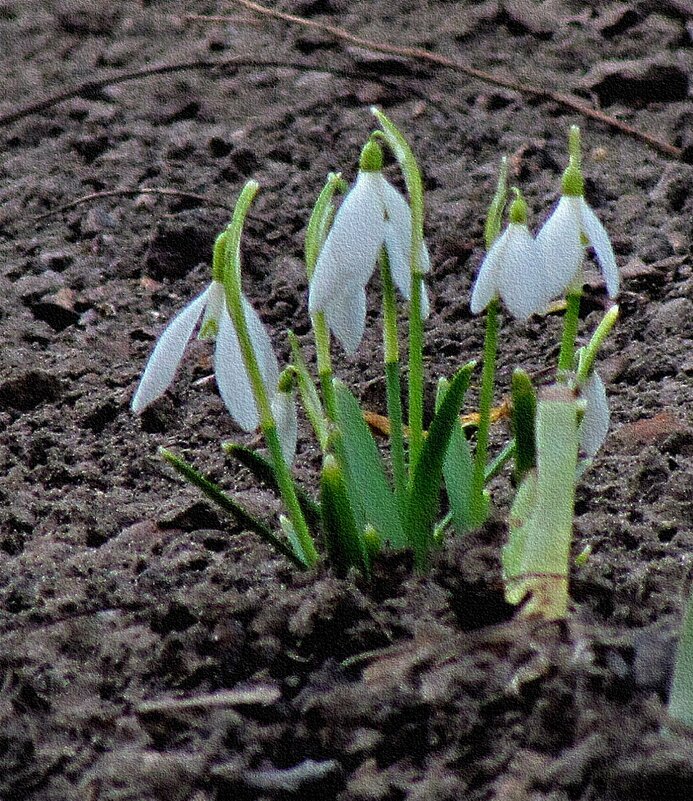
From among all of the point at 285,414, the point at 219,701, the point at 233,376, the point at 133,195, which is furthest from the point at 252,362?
the point at 133,195

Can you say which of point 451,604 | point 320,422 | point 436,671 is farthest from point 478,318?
point 436,671

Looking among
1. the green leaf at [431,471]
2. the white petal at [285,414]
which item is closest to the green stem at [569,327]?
the green leaf at [431,471]

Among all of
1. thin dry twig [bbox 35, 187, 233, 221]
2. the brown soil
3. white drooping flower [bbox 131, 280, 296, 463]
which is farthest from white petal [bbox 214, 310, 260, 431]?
thin dry twig [bbox 35, 187, 233, 221]

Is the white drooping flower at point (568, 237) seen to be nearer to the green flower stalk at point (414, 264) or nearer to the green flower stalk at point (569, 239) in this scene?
the green flower stalk at point (569, 239)

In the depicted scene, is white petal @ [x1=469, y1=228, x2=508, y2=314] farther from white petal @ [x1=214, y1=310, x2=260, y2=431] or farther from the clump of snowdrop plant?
white petal @ [x1=214, y1=310, x2=260, y2=431]

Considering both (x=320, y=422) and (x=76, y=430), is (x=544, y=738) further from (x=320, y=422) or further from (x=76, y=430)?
(x=76, y=430)

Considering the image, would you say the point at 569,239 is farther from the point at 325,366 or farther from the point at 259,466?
the point at 259,466

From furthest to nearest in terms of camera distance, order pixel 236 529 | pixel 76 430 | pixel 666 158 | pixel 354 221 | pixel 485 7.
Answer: pixel 485 7 → pixel 666 158 → pixel 76 430 → pixel 236 529 → pixel 354 221
